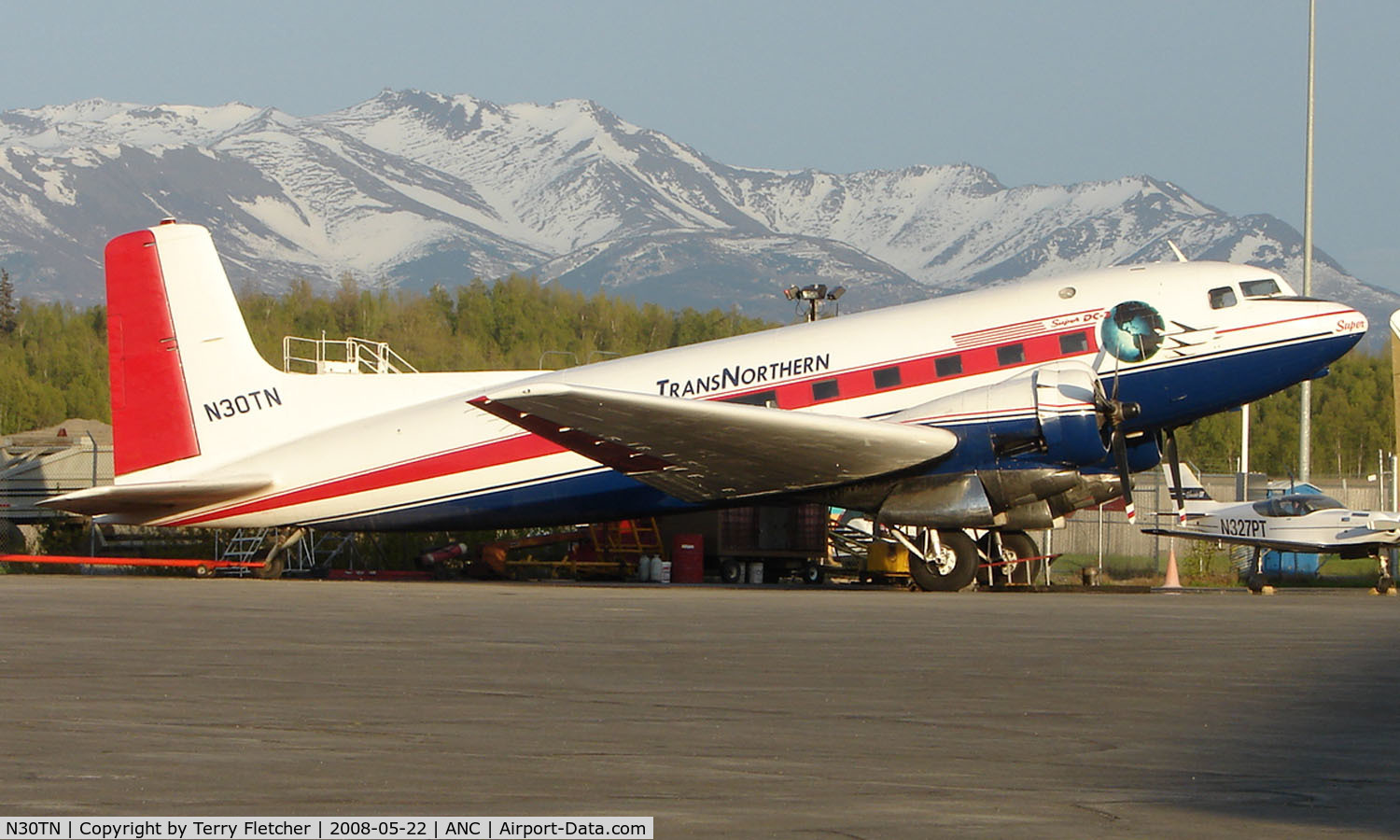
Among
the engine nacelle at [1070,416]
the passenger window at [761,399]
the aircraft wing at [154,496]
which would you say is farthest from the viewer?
the passenger window at [761,399]

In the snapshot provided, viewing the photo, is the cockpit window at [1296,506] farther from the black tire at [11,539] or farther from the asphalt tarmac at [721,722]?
the black tire at [11,539]

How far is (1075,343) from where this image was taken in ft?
68.8

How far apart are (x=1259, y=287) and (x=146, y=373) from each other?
16567 mm

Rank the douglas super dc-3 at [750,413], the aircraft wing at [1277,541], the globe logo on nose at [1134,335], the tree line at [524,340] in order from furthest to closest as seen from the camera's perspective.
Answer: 1. the tree line at [524,340]
2. the aircraft wing at [1277,541]
3. the globe logo on nose at [1134,335]
4. the douglas super dc-3 at [750,413]

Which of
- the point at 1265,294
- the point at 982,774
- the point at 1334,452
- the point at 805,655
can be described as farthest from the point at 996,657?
the point at 1334,452

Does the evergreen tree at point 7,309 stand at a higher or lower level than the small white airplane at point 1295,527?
higher

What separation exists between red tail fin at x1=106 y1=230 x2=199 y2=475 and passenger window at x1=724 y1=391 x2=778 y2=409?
334 inches

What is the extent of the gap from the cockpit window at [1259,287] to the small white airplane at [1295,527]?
7.44 metres

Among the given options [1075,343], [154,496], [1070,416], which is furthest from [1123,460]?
[154,496]

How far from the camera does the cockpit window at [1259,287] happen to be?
2125cm

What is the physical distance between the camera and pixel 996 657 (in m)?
10.8

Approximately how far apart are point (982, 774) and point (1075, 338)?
15.7 metres
